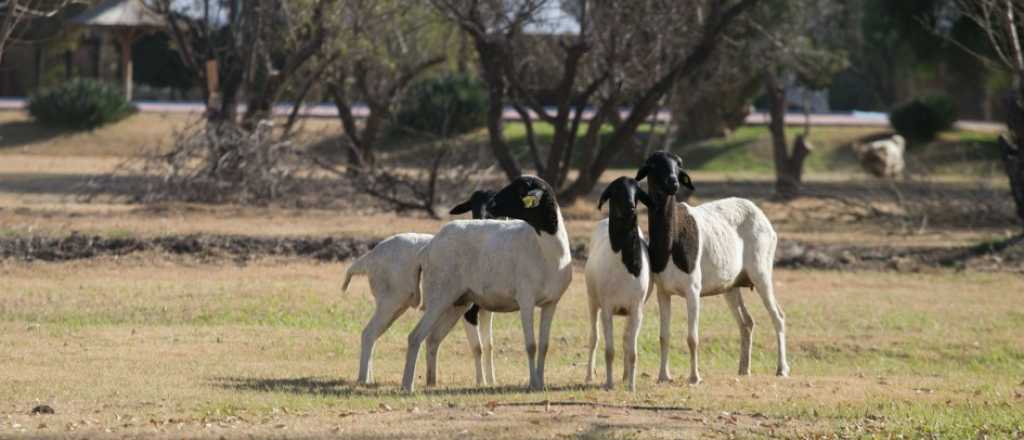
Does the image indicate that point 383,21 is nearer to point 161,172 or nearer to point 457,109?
point 161,172

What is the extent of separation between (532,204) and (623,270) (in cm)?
97

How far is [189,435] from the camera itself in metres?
10.6

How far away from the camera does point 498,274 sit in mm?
13555

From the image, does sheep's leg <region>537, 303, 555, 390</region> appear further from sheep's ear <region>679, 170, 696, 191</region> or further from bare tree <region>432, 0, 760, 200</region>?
bare tree <region>432, 0, 760, 200</region>

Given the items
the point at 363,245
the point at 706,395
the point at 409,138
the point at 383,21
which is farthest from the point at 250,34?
the point at 706,395

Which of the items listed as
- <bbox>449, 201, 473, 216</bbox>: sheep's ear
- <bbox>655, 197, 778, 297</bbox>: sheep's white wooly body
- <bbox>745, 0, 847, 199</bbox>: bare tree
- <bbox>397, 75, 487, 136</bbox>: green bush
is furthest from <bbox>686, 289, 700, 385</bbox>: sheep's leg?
<bbox>397, 75, 487, 136</bbox>: green bush

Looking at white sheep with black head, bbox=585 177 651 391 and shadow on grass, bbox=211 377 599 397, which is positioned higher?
white sheep with black head, bbox=585 177 651 391

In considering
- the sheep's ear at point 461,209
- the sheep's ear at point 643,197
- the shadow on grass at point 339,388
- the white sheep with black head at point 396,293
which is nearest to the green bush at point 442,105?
the sheep's ear at point 461,209

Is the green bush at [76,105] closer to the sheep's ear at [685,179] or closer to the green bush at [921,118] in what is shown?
the green bush at [921,118]

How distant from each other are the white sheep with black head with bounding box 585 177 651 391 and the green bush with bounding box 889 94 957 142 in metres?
39.7

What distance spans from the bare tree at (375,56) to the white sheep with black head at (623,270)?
58.8 feet

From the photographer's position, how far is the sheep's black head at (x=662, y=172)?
13.8 m

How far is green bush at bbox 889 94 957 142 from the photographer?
51875mm

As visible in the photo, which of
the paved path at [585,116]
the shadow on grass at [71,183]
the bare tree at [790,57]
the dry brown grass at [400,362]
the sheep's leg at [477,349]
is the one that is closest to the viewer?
the dry brown grass at [400,362]
